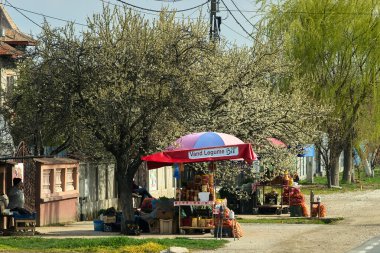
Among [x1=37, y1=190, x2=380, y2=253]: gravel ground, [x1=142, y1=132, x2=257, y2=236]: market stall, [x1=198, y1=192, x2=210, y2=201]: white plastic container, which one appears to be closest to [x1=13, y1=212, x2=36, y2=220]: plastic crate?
[x1=37, y1=190, x2=380, y2=253]: gravel ground

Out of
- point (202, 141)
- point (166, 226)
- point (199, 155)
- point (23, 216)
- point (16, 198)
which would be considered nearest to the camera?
point (199, 155)

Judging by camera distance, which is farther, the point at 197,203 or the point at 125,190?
the point at 125,190

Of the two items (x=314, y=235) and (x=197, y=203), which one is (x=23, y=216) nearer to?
(x=197, y=203)

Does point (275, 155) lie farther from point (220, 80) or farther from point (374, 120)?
point (374, 120)

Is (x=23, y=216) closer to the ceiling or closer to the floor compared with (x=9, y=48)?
closer to the floor

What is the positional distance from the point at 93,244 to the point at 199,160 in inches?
181

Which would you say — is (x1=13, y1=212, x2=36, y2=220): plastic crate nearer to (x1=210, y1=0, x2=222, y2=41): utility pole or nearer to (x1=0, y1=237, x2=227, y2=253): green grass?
(x1=0, y1=237, x2=227, y2=253): green grass

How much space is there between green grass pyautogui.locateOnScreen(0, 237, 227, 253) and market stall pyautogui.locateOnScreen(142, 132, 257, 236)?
7.98 feet

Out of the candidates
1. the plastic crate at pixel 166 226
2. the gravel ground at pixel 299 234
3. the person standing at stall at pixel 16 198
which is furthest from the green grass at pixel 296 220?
the person standing at stall at pixel 16 198

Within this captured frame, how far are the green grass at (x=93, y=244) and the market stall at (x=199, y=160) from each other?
243 cm

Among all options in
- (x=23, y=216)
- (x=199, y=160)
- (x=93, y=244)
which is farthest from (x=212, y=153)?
(x=23, y=216)

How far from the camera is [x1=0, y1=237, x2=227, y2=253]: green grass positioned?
22.5m

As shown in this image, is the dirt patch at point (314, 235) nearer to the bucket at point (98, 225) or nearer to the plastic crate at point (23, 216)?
the bucket at point (98, 225)

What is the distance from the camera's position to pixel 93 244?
23.4 metres
